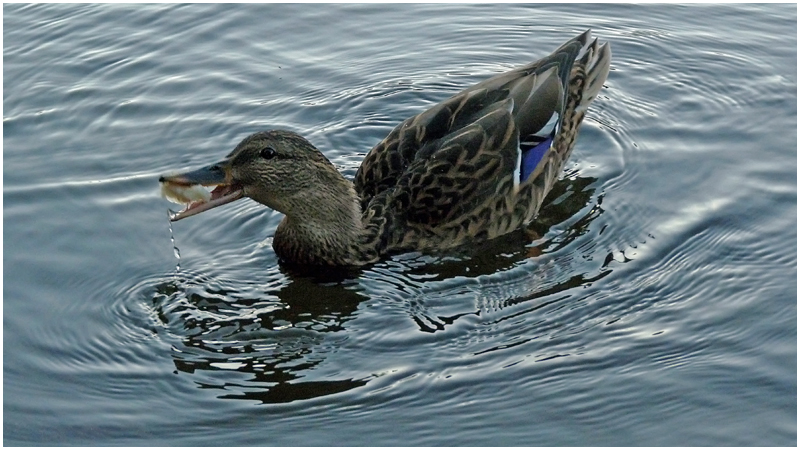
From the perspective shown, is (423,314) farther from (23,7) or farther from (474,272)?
(23,7)

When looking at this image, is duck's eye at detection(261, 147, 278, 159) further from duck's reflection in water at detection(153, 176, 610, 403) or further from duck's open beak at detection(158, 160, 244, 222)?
duck's reflection in water at detection(153, 176, 610, 403)

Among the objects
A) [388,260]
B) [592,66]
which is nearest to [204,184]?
[388,260]

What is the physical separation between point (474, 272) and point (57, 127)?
163 inches

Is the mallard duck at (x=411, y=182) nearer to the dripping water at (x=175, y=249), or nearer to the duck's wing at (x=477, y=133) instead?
the duck's wing at (x=477, y=133)

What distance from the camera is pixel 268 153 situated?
26.8 feet

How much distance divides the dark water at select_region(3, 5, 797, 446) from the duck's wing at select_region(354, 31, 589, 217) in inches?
21.6

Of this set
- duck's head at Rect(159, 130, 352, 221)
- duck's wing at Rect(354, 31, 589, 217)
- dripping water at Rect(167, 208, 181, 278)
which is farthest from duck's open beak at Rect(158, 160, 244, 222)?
duck's wing at Rect(354, 31, 589, 217)

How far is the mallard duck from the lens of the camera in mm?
8211

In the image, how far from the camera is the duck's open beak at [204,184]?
7.91 m

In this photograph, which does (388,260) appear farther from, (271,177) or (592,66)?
(592,66)

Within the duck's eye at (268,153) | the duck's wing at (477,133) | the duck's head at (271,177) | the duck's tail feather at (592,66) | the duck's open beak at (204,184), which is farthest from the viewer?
the duck's tail feather at (592,66)

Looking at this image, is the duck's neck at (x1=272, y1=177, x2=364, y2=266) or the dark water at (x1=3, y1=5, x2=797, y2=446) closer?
the dark water at (x1=3, y1=5, x2=797, y2=446)

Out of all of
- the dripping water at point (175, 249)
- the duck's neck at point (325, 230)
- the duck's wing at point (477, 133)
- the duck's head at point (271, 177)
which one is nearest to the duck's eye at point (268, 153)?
the duck's head at point (271, 177)

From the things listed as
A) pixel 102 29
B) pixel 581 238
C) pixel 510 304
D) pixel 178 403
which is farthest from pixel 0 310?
pixel 102 29
